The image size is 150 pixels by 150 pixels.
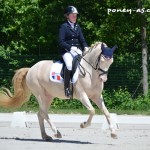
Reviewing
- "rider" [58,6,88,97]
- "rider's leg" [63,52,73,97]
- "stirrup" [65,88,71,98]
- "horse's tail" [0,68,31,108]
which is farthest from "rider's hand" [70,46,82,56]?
"horse's tail" [0,68,31,108]

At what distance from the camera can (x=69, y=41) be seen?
43.4 feet

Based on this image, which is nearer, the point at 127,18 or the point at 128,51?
the point at 127,18

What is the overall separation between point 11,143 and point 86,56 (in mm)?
2562

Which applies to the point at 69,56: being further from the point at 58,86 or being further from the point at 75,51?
the point at 58,86

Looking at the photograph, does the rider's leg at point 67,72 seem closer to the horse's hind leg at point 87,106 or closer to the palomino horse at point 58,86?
the palomino horse at point 58,86

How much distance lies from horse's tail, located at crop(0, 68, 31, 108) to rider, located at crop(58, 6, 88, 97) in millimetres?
1564

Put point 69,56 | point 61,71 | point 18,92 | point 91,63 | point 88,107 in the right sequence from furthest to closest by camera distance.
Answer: point 18,92 → point 61,71 → point 69,56 → point 91,63 → point 88,107

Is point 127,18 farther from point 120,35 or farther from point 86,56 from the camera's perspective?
point 86,56

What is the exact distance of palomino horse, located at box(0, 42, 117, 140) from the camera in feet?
40.9

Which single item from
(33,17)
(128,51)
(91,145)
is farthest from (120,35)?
(91,145)

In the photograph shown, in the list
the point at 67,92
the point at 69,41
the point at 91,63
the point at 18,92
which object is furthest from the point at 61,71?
the point at 18,92

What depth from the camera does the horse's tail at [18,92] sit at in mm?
14336

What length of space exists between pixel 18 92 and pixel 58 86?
1524mm

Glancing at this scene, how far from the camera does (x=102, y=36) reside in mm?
26078
